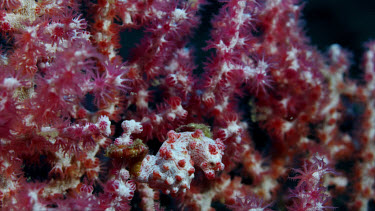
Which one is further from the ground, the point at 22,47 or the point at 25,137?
the point at 22,47

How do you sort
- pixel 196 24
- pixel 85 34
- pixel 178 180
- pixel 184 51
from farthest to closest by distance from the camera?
pixel 184 51 → pixel 196 24 → pixel 85 34 → pixel 178 180

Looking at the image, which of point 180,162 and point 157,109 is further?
point 157,109

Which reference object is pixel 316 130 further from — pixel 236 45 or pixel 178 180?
pixel 178 180

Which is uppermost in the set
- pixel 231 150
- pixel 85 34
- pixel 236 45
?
pixel 85 34

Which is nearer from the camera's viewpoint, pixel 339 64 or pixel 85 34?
pixel 85 34

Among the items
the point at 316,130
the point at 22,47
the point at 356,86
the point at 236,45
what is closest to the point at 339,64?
the point at 356,86
